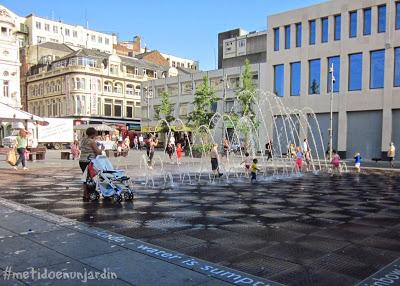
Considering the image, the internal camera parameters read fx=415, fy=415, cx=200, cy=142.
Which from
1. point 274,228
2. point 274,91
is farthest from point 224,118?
point 274,228

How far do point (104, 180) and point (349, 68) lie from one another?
112ft

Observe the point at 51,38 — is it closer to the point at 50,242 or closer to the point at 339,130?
the point at 339,130

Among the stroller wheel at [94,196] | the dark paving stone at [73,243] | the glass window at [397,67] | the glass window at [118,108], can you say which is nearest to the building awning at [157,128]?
the glass window at [118,108]

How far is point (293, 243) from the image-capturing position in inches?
262

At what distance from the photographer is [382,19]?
122 ft

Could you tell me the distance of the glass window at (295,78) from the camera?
143 feet

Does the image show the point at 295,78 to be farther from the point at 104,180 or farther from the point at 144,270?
the point at 144,270

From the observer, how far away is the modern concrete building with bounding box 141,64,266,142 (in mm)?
54438

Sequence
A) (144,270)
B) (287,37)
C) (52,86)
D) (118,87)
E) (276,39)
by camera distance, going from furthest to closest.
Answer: (52,86), (118,87), (276,39), (287,37), (144,270)

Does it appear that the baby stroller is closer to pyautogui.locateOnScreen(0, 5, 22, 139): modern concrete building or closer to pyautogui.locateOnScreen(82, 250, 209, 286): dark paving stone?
pyautogui.locateOnScreen(82, 250, 209, 286): dark paving stone

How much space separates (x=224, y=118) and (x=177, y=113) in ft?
54.9

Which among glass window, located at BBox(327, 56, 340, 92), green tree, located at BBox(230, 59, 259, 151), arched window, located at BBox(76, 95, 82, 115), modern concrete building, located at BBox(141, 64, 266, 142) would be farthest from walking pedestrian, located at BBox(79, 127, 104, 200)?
arched window, located at BBox(76, 95, 82, 115)

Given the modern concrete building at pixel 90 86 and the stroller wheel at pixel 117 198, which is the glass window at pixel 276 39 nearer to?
the modern concrete building at pixel 90 86

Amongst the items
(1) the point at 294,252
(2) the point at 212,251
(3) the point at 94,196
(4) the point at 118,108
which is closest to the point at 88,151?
(3) the point at 94,196
